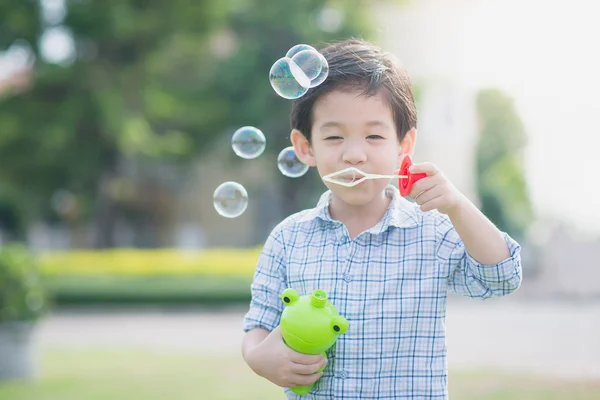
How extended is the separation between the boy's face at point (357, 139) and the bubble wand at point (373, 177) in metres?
0.02

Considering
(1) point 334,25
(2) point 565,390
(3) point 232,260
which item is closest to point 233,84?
(1) point 334,25

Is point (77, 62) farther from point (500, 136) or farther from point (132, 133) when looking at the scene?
point (500, 136)

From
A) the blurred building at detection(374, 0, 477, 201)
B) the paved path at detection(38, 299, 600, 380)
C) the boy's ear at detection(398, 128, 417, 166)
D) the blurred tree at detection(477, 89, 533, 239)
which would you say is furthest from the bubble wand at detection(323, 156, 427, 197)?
the blurred tree at detection(477, 89, 533, 239)

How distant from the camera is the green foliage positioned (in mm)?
6820

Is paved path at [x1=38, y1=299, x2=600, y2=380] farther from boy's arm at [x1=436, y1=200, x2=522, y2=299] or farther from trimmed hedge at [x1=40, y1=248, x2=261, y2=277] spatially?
boy's arm at [x1=436, y1=200, x2=522, y2=299]

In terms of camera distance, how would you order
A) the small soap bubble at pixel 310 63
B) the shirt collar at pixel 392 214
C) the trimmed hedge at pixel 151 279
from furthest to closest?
the trimmed hedge at pixel 151 279 → the small soap bubble at pixel 310 63 → the shirt collar at pixel 392 214

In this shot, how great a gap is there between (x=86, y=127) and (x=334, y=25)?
6474 millimetres

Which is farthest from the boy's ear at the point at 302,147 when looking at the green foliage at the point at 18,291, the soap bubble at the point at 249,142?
the green foliage at the point at 18,291

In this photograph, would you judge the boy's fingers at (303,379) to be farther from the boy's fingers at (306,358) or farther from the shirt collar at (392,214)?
the shirt collar at (392,214)

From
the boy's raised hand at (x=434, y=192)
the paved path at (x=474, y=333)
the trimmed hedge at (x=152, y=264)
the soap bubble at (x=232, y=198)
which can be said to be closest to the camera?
the boy's raised hand at (x=434, y=192)

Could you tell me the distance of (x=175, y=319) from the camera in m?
11.7

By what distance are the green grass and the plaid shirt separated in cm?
373

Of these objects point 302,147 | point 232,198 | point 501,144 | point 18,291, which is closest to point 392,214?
point 302,147

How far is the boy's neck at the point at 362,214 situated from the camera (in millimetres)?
2158
